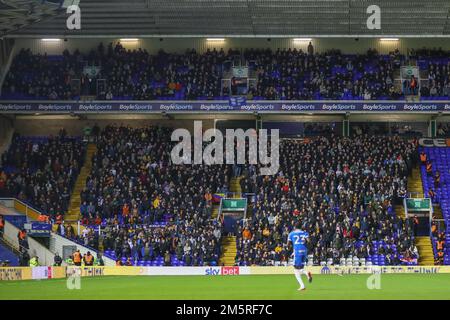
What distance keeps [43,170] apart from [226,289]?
26562mm

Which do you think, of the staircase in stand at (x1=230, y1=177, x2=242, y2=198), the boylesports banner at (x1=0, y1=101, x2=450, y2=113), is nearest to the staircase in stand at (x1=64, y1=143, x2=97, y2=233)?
the boylesports banner at (x1=0, y1=101, x2=450, y2=113)

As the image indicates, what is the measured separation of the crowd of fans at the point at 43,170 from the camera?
54.8 m

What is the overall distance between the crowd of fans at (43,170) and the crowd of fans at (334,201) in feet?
34.9

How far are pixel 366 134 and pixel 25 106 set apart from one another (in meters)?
21.7

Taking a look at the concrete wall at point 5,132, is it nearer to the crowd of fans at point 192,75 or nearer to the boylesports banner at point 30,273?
the crowd of fans at point 192,75

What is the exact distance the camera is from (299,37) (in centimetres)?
6041

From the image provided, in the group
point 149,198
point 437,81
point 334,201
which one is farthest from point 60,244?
point 437,81

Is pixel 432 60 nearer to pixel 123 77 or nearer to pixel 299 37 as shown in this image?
pixel 299 37

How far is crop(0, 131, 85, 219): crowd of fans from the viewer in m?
54.8

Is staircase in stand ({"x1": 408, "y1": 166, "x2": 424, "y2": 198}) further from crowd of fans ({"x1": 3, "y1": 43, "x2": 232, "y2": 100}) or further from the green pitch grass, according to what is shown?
the green pitch grass

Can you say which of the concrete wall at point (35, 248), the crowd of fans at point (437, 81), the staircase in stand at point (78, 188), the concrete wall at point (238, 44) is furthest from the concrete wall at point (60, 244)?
the crowd of fans at point (437, 81)

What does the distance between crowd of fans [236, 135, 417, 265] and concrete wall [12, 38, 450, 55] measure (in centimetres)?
688

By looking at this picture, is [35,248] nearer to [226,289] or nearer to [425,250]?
[226,289]
